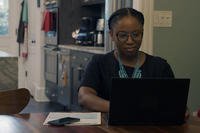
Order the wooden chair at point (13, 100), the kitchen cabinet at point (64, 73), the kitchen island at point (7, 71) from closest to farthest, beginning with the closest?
the wooden chair at point (13, 100) < the kitchen island at point (7, 71) < the kitchen cabinet at point (64, 73)

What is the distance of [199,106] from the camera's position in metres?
3.39

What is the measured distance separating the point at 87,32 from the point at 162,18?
2241 millimetres

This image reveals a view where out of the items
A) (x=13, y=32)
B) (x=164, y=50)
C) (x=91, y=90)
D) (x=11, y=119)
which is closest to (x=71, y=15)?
(x=13, y=32)

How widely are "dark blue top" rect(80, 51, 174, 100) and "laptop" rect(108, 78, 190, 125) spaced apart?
0.49 m

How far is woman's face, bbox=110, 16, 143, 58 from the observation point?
6.92ft

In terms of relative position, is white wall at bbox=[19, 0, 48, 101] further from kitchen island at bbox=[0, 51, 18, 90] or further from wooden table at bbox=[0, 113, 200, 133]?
wooden table at bbox=[0, 113, 200, 133]

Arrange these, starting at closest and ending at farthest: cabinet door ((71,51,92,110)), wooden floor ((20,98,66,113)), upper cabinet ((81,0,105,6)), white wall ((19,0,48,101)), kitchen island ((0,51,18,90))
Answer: kitchen island ((0,51,18,90)) < cabinet door ((71,51,92,110)) < upper cabinet ((81,0,105,6)) < wooden floor ((20,98,66,113)) < white wall ((19,0,48,101))

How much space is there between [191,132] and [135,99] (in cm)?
25

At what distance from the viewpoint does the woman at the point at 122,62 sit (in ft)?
6.95

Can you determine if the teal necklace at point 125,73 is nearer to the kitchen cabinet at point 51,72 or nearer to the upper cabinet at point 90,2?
the upper cabinet at point 90,2

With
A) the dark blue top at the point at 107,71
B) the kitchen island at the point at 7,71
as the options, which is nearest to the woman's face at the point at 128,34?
the dark blue top at the point at 107,71

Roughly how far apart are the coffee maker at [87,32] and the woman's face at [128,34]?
3.01 m

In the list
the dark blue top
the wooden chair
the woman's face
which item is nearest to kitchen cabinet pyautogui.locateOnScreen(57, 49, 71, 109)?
the dark blue top

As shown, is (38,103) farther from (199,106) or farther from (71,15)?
(199,106)
